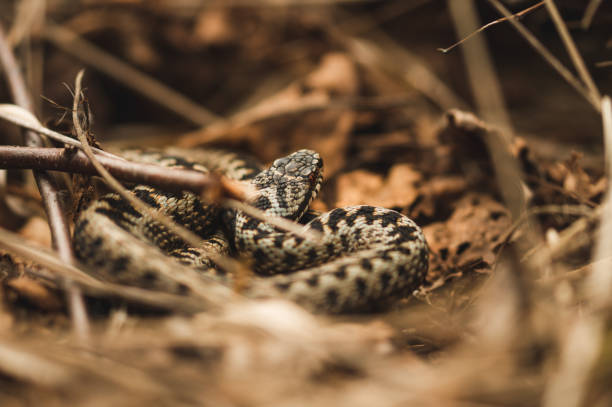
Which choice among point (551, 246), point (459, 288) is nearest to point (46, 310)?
point (459, 288)

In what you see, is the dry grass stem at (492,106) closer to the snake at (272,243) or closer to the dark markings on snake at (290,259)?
the snake at (272,243)

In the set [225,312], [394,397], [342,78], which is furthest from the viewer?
[342,78]

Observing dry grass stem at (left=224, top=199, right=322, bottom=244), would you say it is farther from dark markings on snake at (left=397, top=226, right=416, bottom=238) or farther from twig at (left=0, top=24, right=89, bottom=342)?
twig at (left=0, top=24, right=89, bottom=342)

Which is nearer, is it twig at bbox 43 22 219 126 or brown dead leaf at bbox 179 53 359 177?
brown dead leaf at bbox 179 53 359 177

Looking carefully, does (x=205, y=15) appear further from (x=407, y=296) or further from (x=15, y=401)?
(x=15, y=401)

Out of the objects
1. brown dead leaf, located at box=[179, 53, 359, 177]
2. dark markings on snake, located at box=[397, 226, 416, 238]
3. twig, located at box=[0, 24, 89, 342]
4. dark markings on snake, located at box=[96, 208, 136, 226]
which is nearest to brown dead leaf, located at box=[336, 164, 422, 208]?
brown dead leaf, located at box=[179, 53, 359, 177]

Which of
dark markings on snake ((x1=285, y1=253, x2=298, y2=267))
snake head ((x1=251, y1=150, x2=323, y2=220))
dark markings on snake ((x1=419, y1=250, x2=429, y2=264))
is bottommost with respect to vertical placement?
dark markings on snake ((x1=419, y1=250, x2=429, y2=264))

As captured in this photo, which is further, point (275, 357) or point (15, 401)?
point (275, 357)
